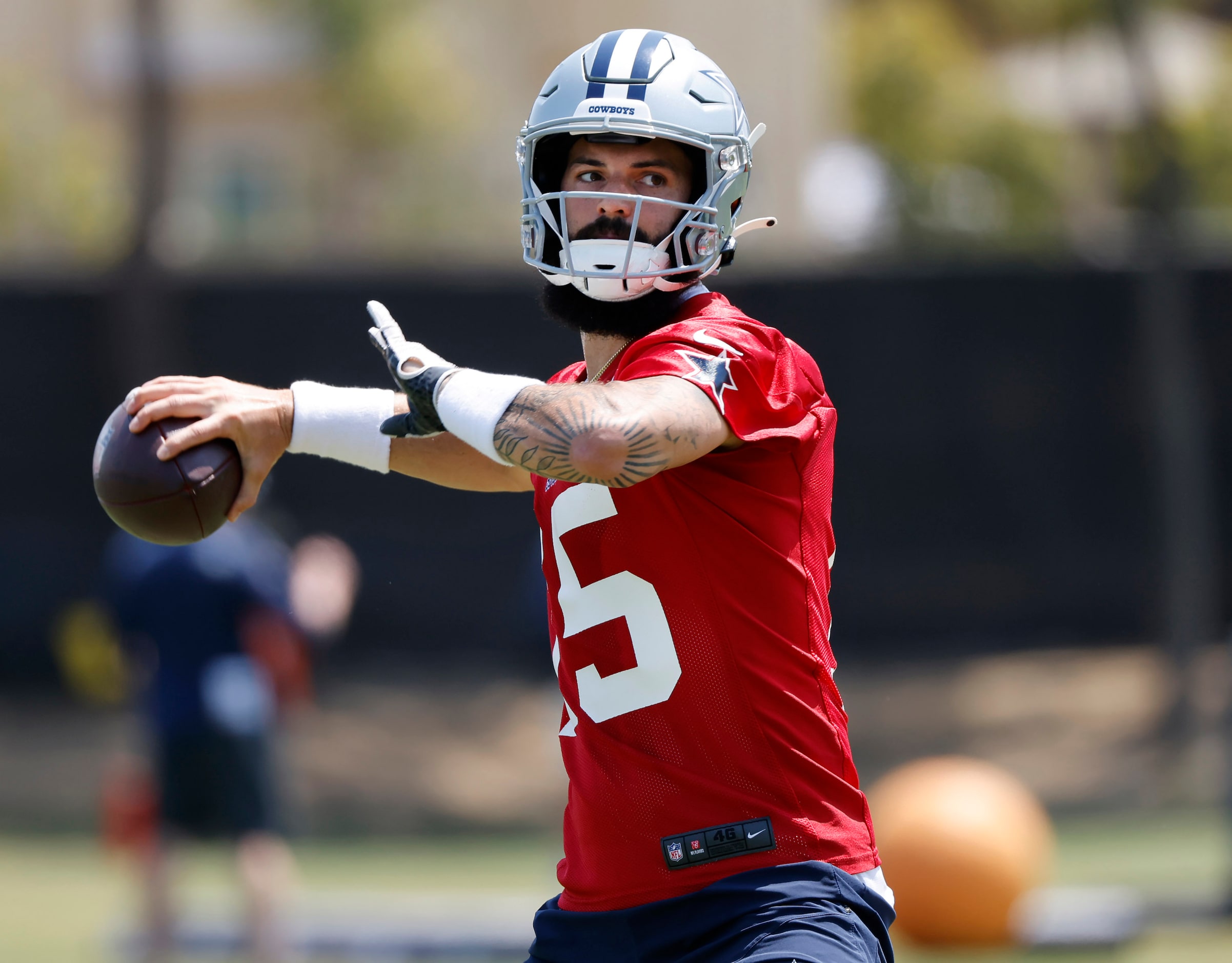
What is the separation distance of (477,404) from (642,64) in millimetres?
796

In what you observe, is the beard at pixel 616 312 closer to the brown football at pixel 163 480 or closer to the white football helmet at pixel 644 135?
the white football helmet at pixel 644 135

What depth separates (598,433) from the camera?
281cm

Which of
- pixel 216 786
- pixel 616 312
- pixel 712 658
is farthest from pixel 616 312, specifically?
pixel 216 786

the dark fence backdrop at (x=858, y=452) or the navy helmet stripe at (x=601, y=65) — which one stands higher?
the dark fence backdrop at (x=858, y=452)

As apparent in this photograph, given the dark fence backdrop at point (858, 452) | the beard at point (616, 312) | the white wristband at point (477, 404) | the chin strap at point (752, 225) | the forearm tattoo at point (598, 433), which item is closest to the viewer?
the forearm tattoo at point (598, 433)

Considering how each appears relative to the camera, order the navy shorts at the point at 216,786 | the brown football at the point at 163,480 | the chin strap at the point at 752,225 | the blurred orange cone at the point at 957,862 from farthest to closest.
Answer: the navy shorts at the point at 216,786, the blurred orange cone at the point at 957,862, the chin strap at the point at 752,225, the brown football at the point at 163,480

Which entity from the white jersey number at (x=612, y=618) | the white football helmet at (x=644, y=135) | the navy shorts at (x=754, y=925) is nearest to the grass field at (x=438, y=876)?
the navy shorts at (x=754, y=925)

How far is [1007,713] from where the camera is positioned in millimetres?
14016

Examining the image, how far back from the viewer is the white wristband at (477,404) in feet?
9.63

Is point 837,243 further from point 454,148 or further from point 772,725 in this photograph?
point 772,725

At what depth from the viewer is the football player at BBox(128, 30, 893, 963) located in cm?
296

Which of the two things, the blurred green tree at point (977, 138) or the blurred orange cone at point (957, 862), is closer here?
the blurred orange cone at point (957, 862)

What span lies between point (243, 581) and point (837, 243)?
1681cm

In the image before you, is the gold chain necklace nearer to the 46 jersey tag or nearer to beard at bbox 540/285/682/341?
beard at bbox 540/285/682/341
